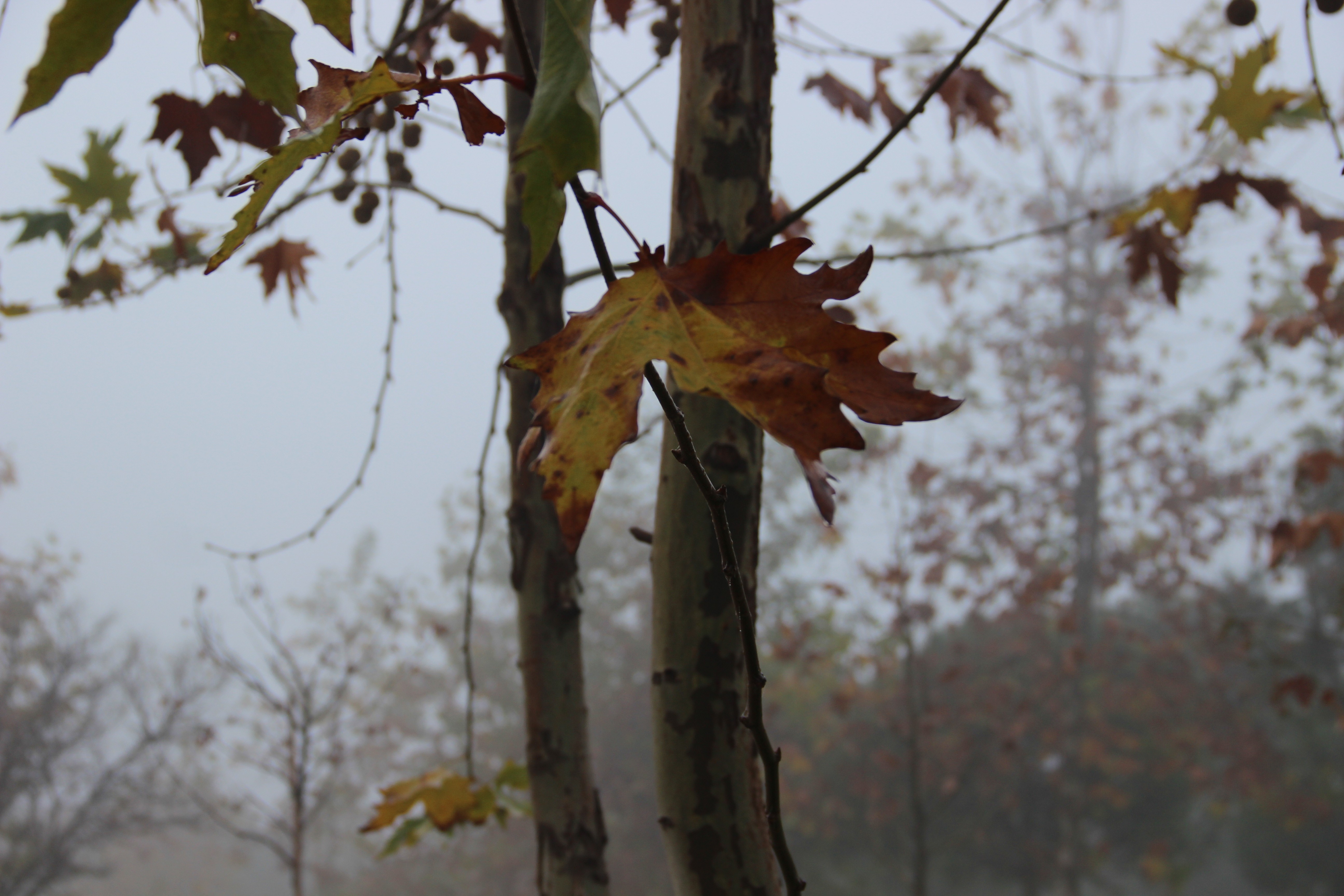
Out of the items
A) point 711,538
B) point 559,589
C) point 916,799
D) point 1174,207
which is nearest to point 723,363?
point 711,538

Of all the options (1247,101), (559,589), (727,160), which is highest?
(1247,101)

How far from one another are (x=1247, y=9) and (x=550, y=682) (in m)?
1.25

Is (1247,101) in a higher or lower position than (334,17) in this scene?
higher

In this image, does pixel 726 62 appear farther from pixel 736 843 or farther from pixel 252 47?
pixel 736 843

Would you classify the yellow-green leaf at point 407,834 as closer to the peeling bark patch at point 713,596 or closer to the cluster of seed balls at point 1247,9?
the peeling bark patch at point 713,596

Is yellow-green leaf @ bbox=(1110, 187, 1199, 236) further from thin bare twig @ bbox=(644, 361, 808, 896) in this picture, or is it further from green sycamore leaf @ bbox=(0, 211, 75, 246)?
green sycamore leaf @ bbox=(0, 211, 75, 246)

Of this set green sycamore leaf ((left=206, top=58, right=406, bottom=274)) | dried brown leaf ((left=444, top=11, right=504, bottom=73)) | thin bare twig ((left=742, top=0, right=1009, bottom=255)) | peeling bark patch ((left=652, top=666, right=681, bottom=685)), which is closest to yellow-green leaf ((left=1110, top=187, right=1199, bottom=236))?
thin bare twig ((left=742, top=0, right=1009, bottom=255))

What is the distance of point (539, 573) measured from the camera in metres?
1.06

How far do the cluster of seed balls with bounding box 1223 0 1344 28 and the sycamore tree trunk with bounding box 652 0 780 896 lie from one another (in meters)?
0.69

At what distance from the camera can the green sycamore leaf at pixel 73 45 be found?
0.43 meters

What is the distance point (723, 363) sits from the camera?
1.24 feet

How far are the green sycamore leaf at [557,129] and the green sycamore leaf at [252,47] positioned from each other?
0.16 meters

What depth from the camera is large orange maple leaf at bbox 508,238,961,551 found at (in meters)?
0.35

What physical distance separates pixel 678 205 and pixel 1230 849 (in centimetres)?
1111
